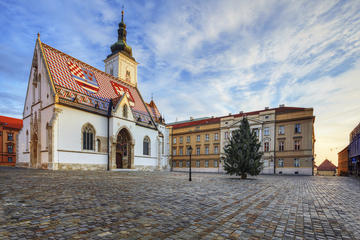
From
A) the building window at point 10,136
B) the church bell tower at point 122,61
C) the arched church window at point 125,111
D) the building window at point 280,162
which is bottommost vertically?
the building window at point 280,162

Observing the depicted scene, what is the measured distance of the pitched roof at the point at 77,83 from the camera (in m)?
23.1

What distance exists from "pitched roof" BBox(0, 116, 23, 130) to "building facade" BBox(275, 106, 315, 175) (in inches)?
2309

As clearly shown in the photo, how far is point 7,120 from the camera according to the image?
46.6 metres

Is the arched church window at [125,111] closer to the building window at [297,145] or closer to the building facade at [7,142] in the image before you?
the building window at [297,145]

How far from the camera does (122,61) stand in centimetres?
4378

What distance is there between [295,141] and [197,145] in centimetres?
2097

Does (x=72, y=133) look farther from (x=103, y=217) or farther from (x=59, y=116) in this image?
(x=103, y=217)

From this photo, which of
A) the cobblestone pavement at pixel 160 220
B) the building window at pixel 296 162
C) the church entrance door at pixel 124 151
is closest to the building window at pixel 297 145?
the building window at pixel 296 162

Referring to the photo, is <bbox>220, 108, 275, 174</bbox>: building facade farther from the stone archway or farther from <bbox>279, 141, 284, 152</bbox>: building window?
the stone archway

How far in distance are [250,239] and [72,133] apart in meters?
23.2

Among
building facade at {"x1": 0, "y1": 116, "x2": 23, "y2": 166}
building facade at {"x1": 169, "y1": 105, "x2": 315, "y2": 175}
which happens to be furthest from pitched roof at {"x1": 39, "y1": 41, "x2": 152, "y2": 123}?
building facade at {"x1": 0, "y1": 116, "x2": 23, "y2": 166}

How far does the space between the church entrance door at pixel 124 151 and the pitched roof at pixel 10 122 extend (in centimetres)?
3378

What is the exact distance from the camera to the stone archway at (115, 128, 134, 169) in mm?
29481

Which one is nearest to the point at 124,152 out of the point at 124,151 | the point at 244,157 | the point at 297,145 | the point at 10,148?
the point at 124,151
